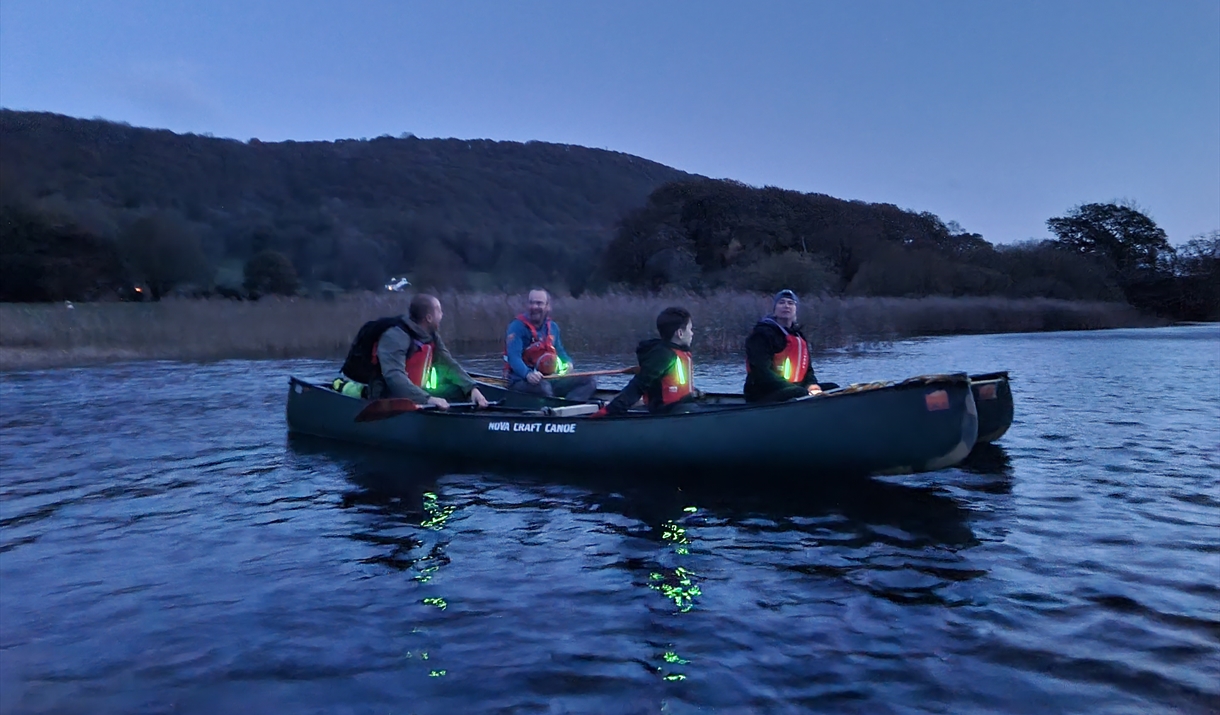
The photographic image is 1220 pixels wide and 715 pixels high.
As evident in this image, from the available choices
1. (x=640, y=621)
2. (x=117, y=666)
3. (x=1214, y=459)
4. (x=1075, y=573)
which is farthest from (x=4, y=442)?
(x=1214, y=459)

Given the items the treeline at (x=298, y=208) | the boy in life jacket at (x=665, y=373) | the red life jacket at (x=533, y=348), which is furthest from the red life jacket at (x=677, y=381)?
the treeline at (x=298, y=208)

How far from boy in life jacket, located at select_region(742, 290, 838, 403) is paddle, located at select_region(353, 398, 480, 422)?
2.54 m

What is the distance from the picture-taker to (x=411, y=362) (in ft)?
28.7

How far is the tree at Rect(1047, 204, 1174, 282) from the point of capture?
40750 mm

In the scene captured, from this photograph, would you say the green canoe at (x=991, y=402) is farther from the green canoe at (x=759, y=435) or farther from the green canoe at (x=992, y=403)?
the green canoe at (x=759, y=435)

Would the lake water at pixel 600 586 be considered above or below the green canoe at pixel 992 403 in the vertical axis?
below

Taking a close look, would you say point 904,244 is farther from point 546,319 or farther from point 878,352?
point 546,319

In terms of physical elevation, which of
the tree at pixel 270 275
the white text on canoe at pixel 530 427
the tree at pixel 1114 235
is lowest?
the white text on canoe at pixel 530 427

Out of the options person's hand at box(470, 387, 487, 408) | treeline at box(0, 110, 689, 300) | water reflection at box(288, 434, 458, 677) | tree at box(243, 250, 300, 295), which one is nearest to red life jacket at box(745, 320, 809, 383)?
person's hand at box(470, 387, 487, 408)

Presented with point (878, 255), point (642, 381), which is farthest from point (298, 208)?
point (642, 381)

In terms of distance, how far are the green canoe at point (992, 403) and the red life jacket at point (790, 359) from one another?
145cm

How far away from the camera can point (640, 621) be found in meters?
4.55

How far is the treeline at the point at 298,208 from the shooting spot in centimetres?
2509

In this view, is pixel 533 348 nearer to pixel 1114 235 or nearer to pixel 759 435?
pixel 759 435
